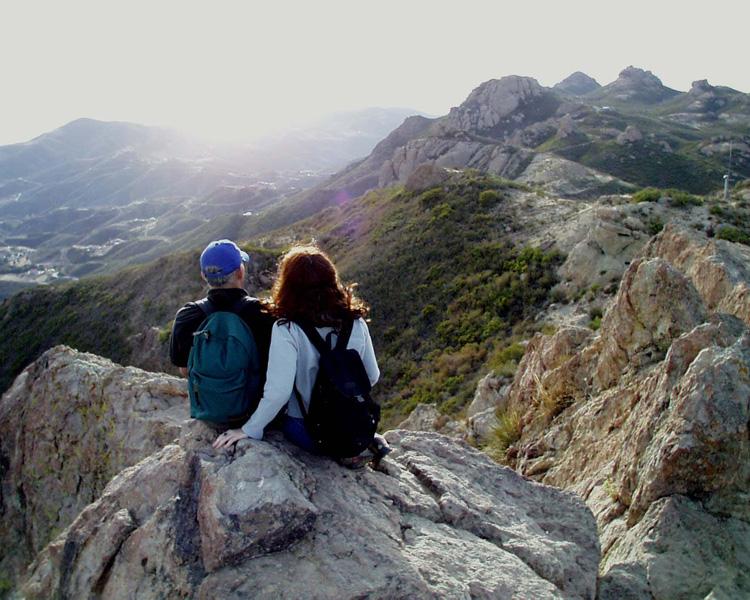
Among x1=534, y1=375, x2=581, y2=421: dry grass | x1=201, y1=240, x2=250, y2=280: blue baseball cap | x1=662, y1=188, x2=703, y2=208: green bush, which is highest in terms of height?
x1=201, y1=240, x2=250, y2=280: blue baseball cap

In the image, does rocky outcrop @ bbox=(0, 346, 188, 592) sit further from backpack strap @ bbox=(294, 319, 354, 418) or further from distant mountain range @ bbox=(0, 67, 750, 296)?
distant mountain range @ bbox=(0, 67, 750, 296)

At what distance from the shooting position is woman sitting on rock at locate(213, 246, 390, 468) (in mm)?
3506

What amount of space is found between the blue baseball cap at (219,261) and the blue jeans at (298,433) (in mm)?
1105

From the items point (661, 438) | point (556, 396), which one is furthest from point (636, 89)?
point (661, 438)

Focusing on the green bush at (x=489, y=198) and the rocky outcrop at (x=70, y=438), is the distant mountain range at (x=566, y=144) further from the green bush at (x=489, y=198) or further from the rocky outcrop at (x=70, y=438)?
the rocky outcrop at (x=70, y=438)

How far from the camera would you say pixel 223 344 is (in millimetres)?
3598

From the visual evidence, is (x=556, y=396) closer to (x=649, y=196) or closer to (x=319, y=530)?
(x=319, y=530)

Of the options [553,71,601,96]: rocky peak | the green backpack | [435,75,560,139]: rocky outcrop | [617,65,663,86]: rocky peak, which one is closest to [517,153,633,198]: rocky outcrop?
[435,75,560,139]: rocky outcrop

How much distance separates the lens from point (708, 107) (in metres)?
97.8

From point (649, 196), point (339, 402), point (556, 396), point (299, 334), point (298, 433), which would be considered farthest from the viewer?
point (649, 196)

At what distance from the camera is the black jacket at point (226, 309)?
3.77 meters

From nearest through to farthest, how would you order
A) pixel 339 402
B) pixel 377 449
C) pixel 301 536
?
pixel 301 536, pixel 339 402, pixel 377 449

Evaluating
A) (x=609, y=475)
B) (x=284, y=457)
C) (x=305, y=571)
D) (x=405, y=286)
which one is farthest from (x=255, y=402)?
(x=405, y=286)

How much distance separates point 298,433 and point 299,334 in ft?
2.38
